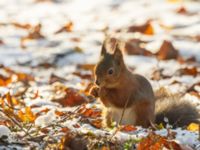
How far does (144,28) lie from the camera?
7.44 metres

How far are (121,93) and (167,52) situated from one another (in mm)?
2254

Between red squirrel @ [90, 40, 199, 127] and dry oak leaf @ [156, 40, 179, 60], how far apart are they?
209 centimetres

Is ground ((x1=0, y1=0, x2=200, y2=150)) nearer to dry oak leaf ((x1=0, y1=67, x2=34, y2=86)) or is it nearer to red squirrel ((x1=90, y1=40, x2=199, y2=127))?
dry oak leaf ((x1=0, y1=67, x2=34, y2=86))

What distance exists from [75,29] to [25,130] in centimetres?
446

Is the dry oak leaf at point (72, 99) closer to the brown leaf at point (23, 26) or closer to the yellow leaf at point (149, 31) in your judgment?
the yellow leaf at point (149, 31)

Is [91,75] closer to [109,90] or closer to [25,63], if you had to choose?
[25,63]

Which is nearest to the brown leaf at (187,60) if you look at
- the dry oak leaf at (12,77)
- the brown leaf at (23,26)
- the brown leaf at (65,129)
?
the dry oak leaf at (12,77)

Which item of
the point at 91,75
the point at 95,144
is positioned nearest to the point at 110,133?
the point at 95,144

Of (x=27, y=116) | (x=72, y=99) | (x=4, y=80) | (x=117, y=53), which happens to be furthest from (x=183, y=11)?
(x=27, y=116)

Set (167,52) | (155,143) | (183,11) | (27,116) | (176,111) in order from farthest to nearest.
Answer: (183,11) → (167,52) → (176,111) → (27,116) → (155,143)

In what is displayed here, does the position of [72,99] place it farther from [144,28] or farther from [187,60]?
[144,28]

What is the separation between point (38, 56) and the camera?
6.54 meters

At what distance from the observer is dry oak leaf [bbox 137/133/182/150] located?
3.11 meters

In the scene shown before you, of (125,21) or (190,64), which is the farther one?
(125,21)
